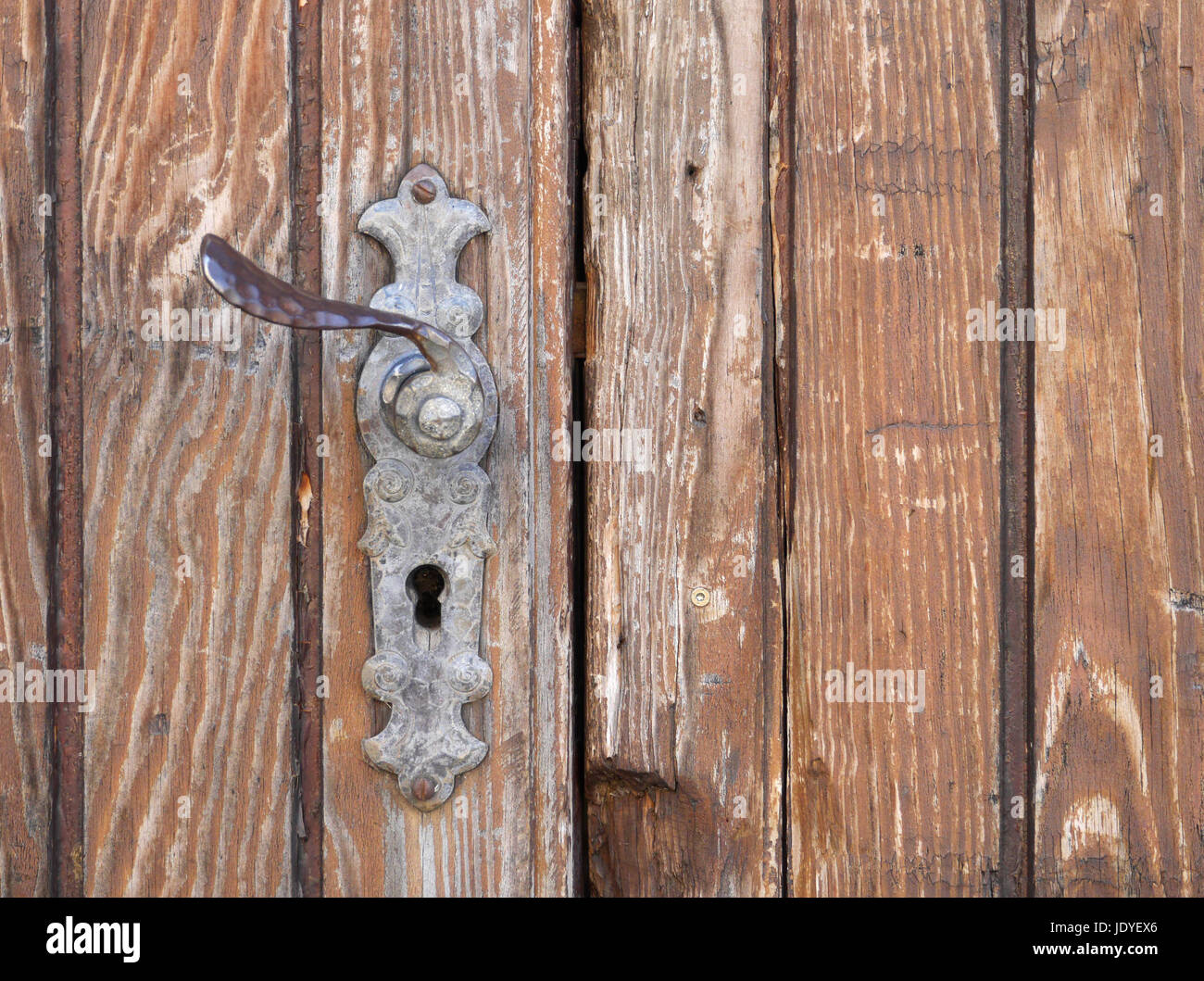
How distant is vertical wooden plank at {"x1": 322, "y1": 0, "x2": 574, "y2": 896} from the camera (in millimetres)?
690

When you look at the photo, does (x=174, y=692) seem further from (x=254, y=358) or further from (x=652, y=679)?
(x=652, y=679)

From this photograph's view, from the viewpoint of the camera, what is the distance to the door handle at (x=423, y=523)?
68 centimetres

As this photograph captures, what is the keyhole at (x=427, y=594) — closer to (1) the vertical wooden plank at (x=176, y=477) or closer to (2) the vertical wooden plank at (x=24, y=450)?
(1) the vertical wooden plank at (x=176, y=477)

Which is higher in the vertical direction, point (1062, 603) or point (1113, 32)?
point (1113, 32)

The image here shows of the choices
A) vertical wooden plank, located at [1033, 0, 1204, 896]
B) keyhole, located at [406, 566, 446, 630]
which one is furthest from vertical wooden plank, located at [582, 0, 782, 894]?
vertical wooden plank, located at [1033, 0, 1204, 896]

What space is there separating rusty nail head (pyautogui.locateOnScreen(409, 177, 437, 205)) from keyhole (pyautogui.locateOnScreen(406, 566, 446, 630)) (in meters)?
0.29

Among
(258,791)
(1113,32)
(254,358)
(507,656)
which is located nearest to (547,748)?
(507,656)

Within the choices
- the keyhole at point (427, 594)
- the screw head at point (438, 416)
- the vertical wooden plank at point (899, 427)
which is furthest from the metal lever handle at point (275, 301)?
the vertical wooden plank at point (899, 427)

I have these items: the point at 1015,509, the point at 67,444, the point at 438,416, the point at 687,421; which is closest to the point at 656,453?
the point at 687,421

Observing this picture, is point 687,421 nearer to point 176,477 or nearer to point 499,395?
point 499,395

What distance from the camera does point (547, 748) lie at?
700mm

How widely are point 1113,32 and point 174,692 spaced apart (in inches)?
35.8

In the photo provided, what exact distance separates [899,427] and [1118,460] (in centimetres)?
18

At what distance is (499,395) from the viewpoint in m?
0.69
